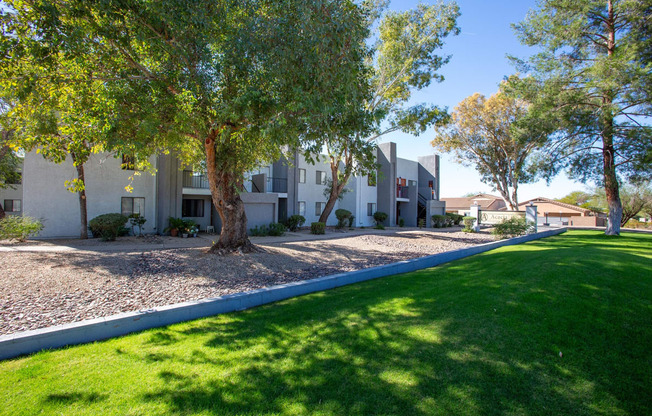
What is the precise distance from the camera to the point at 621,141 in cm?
1825

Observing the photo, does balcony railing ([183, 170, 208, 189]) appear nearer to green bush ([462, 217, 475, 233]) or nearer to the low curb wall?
the low curb wall

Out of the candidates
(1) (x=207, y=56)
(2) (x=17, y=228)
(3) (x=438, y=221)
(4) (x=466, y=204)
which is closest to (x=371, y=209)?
(3) (x=438, y=221)

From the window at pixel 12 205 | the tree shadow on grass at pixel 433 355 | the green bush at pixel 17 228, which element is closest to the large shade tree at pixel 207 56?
the tree shadow on grass at pixel 433 355

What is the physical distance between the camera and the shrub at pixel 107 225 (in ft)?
45.2

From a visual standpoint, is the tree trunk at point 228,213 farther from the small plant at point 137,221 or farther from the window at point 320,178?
the window at point 320,178

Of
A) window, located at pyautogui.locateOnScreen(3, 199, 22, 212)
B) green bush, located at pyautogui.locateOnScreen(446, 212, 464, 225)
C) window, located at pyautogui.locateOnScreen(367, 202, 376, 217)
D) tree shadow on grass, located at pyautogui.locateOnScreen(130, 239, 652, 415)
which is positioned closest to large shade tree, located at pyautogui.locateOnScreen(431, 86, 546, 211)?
green bush, located at pyautogui.locateOnScreen(446, 212, 464, 225)

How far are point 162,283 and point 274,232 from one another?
36.5 feet

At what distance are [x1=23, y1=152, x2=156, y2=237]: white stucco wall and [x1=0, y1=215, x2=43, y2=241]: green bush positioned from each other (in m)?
2.03

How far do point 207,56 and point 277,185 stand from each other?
1499cm

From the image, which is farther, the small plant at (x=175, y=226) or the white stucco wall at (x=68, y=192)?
the small plant at (x=175, y=226)

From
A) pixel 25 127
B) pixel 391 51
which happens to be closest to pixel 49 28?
pixel 25 127

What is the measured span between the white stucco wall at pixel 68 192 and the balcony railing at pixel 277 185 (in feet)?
25.2

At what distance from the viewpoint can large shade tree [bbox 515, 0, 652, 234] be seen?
52.9ft

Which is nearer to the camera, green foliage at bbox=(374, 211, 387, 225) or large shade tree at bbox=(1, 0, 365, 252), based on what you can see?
large shade tree at bbox=(1, 0, 365, 252)
